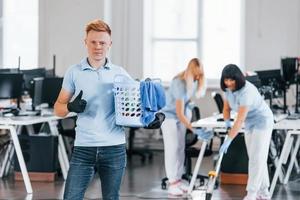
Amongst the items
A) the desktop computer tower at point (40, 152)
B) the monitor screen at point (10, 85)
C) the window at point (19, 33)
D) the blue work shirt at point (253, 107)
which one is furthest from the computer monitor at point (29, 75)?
the blue work shirt at point (253, 107)

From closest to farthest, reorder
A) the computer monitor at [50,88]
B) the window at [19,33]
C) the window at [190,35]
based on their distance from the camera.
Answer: the computer monitor at [50,88] → the window at [190,35] → the window at [19,33]

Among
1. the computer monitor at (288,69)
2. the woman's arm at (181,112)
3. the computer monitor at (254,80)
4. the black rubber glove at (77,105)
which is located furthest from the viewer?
the computer monitor at (288,69)

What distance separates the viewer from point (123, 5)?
1073 centimetres

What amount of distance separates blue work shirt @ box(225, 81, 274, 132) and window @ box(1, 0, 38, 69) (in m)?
5.13

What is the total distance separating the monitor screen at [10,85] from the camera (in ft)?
27.2

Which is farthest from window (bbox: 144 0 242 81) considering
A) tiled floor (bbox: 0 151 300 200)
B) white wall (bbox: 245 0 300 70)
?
tiled floor (bbox: 0 151 300 200)

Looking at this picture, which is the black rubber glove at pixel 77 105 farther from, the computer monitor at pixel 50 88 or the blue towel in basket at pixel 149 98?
the computer monitor at pixel 50 88

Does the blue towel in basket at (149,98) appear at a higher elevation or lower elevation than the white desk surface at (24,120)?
higher

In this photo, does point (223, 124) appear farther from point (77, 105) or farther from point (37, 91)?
point (77, 105)

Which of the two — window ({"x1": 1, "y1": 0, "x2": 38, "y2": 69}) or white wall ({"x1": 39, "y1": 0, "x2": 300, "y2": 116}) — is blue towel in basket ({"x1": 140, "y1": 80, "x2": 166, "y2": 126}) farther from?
window ({"x1": 1, "y1": 0, "x2": 38, "y2": 69})

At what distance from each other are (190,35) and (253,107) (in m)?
4.55

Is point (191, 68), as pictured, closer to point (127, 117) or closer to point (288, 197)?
point (288, 197)

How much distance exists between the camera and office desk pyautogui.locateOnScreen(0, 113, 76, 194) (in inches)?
292

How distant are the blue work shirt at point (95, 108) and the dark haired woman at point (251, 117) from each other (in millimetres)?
2510
